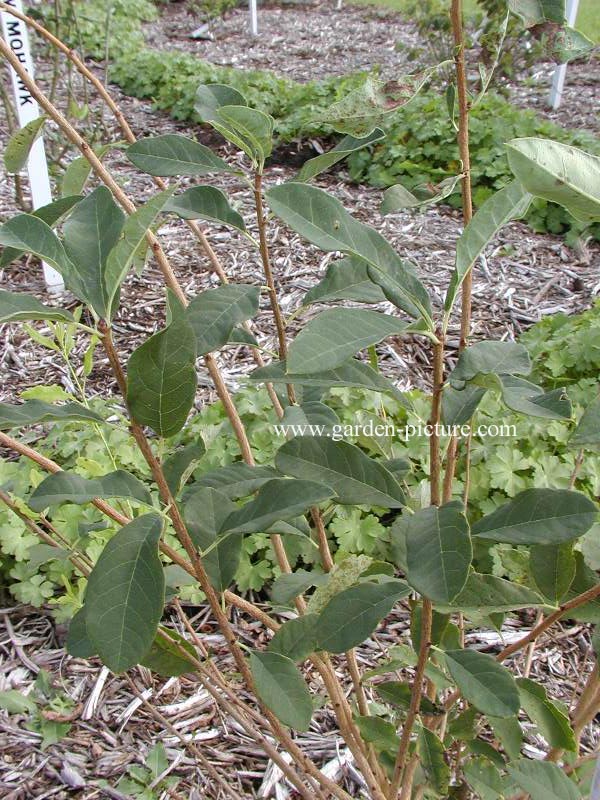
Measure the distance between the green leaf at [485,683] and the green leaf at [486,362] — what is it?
0.35m

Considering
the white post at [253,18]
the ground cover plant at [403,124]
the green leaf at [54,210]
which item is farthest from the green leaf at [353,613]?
the white post at [253,18]

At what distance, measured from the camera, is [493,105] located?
5316mm

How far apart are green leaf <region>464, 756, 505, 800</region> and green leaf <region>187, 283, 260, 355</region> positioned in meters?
0.72

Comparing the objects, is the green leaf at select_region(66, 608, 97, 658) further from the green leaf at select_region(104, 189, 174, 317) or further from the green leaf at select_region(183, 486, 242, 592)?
the green leaf at select_region(104, 189, 174, 317)

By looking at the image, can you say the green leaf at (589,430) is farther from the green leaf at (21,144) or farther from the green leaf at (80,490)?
the green leaf at (21,144)

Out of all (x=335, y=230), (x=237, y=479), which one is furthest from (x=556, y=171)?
(x=237, y=479)

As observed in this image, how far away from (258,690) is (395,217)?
12.7 feet

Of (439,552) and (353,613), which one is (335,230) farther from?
(353,613)

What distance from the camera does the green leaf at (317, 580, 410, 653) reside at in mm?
831

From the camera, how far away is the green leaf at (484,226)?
0.73m

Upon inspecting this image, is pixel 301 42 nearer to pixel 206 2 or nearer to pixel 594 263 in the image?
pixel 206 2

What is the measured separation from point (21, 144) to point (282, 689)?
0.77m

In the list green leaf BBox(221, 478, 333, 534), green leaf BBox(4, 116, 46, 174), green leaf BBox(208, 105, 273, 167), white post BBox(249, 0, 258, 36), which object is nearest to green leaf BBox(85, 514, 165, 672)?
green leaf BBox(221, 478, 333, 534)

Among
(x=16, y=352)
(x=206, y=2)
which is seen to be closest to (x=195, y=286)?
(x=16, y=352)
